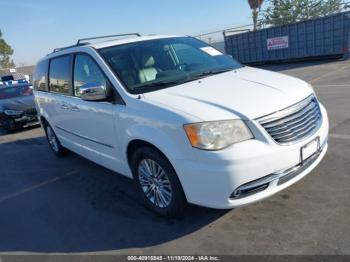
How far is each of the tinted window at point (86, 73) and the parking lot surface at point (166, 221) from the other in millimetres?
1440

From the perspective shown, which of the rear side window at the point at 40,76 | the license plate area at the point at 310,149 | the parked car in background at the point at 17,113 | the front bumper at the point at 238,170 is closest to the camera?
the front bumper at the point at 238,170

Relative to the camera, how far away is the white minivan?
9.91ft

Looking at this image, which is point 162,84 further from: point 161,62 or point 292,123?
point 292,123

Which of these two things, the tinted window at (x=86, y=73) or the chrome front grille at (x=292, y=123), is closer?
the chrome front grille at (x=292, y=123)

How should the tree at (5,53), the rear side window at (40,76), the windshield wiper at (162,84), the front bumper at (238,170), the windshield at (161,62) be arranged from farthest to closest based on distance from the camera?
1. the tree at (5,53)
2. the rear side window at (40,76)
3. the windshield at (161,62)
4. the windshield wiper at (162,84)
5. the front bumper at (238,170)

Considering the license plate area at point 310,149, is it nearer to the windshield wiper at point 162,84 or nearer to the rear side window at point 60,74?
the windshield wiper at point 162,84

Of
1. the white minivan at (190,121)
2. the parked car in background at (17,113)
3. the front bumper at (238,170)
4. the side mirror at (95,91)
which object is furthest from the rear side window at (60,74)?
the parked car in background at (17,113)

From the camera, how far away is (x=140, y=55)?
14.2 feet

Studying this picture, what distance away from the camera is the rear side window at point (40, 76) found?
6.39m

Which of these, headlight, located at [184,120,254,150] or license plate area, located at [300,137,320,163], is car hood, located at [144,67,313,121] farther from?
license plate area, located at [300,137,320,163]

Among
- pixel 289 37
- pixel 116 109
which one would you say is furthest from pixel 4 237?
pixel 289 37

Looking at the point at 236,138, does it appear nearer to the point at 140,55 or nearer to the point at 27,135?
the point at 140,55

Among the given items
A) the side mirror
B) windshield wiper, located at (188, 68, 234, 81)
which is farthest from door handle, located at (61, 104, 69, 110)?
windshield wiper, located at (188, 68, 234, 81)

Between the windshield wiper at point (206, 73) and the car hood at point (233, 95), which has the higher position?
the windshield wiper at point (206, 73)
